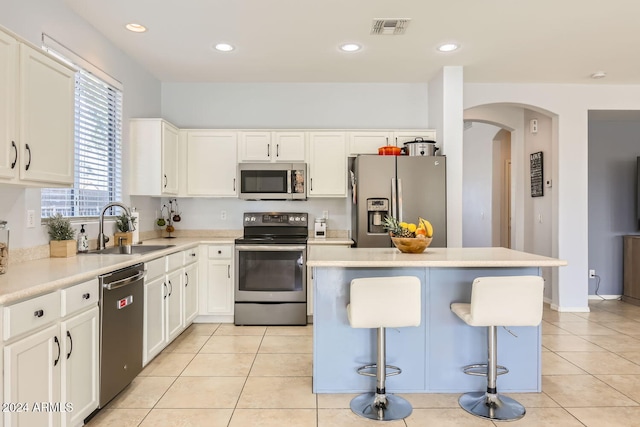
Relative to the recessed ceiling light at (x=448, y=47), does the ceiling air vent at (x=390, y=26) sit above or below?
below

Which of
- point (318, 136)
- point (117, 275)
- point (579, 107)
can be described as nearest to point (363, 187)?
point (318, 136)

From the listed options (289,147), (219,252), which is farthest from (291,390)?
(289,147)

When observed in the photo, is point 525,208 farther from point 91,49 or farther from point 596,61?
point 91,49

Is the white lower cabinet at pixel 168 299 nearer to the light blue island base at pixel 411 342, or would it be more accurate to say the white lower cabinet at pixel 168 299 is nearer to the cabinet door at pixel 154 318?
the cabinet door at pixel 154 318

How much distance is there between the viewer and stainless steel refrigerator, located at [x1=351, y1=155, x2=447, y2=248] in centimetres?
398

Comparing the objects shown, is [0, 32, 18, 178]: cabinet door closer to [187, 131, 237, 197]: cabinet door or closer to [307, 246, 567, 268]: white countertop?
[307, 246, 567, 268]: white countertop

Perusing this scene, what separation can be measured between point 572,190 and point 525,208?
95cm

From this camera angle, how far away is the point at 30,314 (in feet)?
5.47

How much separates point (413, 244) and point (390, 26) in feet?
5.85

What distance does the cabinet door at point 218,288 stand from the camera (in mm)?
4191

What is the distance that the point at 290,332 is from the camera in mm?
3939

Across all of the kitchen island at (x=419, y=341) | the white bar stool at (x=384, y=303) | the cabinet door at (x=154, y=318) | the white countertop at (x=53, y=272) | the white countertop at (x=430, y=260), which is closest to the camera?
the white countertop at (x=53, y=272)

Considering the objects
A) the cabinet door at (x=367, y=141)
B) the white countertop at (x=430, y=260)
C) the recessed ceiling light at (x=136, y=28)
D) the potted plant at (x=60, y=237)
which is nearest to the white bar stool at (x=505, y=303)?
the white countertop at (x=430, y=260)

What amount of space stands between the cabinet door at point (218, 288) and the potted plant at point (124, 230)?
2.93 feet
